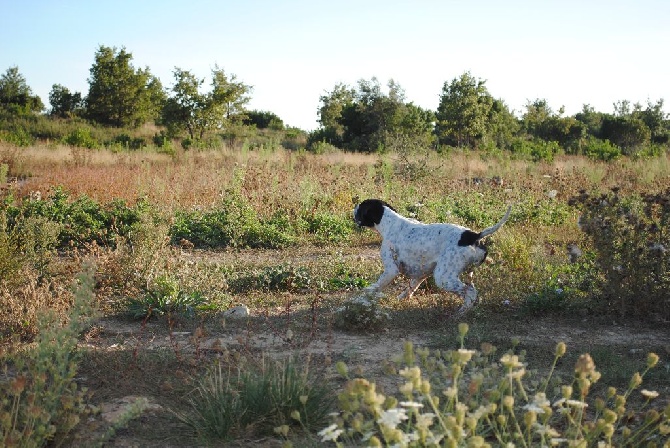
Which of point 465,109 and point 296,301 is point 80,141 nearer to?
point 465,109

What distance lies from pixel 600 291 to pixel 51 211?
23.7 ft

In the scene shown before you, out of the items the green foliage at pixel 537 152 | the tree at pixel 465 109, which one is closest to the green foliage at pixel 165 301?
the green foliage at pixel 537 152

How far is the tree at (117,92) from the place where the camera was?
3503 centimetres

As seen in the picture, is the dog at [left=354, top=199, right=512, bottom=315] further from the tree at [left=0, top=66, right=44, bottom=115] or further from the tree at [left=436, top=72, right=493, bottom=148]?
the tree at [left=0, top=66, right=44, bottom=115]

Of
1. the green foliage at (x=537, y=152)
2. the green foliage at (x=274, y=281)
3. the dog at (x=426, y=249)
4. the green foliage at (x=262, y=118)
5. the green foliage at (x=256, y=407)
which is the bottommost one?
the green foliage at (x=274, y=281)

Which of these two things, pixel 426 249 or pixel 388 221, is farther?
pixel 388 221

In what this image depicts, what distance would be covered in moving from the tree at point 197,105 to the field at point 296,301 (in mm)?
17960

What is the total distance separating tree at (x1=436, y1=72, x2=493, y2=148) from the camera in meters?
32.0

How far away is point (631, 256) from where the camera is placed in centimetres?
591

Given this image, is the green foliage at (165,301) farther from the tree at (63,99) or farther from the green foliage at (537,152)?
the tree at (63,99)

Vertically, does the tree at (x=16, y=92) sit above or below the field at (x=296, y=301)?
above

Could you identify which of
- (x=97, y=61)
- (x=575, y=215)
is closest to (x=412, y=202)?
(x=575, y=215)

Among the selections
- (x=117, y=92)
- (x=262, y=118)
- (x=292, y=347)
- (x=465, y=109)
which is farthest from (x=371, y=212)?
(x=262, y=118)

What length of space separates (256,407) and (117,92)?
3422 cm
